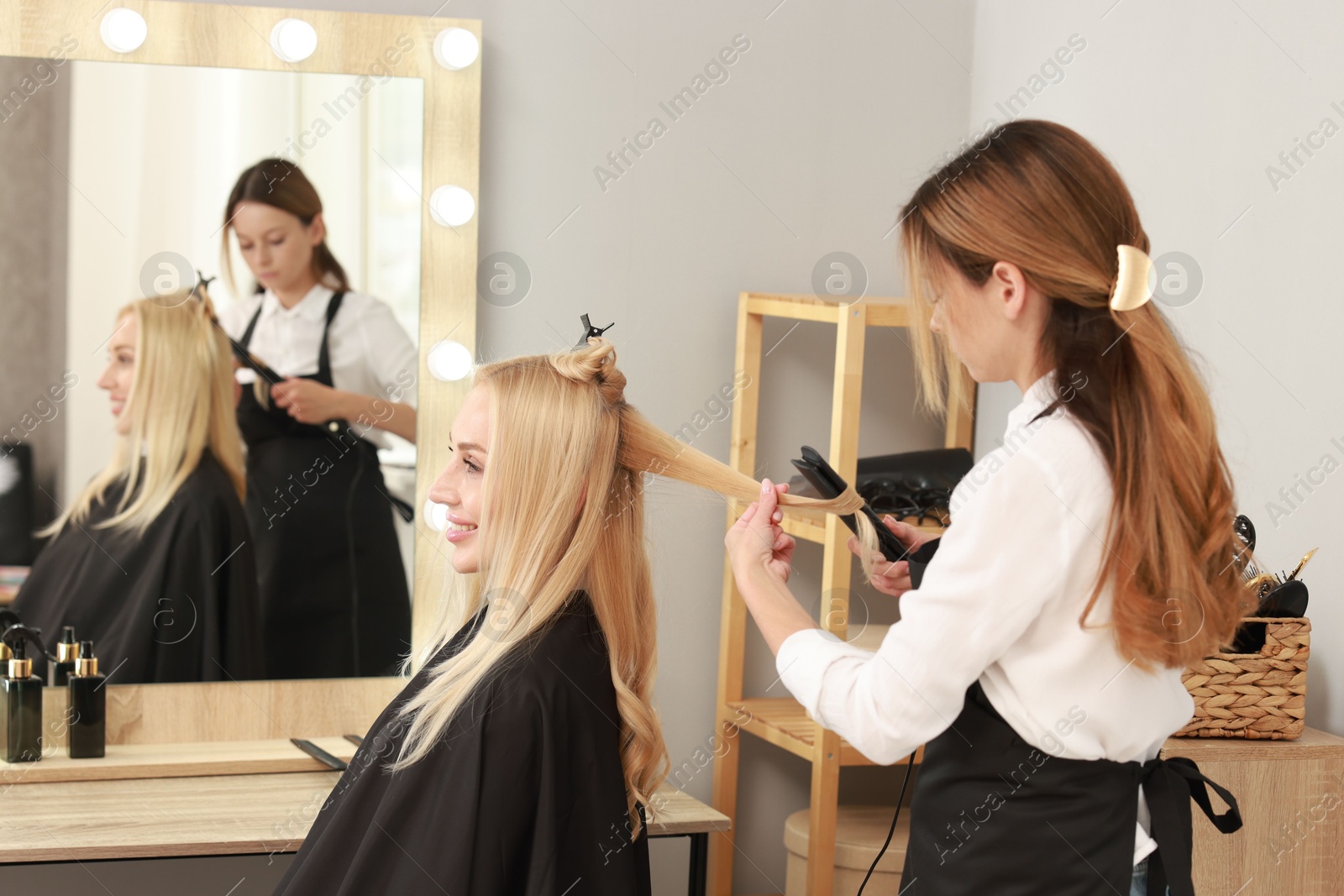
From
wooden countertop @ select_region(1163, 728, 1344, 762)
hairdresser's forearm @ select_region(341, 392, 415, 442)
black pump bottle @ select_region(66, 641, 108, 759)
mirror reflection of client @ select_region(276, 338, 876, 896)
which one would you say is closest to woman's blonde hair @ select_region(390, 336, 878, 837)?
mirror reflection of client @ select_region(276, 338, 876, 896)

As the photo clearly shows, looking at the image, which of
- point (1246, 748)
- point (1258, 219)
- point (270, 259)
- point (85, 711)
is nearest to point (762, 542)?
point (1246, 748)

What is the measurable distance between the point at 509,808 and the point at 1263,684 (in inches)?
32.4

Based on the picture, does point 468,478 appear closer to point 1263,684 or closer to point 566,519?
point 566,519

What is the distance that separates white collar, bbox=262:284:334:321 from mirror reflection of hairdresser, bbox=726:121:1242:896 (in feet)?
3.69

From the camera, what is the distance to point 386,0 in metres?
1.94

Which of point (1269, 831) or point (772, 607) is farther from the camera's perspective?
point (1269, 831)

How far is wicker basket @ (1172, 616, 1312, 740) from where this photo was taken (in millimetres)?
1361

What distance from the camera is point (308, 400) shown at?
1922mm

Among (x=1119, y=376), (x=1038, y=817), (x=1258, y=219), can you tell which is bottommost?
(x=1038, y=817)

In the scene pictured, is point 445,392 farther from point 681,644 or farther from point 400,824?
point 400,824

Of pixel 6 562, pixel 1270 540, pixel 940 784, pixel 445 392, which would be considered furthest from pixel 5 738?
pixel 1270 540

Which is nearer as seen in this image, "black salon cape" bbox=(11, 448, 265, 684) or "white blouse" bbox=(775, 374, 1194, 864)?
"white blouse" bbox=(775, 374, 1194, 864)

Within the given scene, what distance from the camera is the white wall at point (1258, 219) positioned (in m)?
1.46

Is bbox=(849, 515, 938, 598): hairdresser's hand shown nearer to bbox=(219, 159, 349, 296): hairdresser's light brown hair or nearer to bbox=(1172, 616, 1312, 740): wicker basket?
bbox=(1172, 616, 1312, 740): wicker basket
